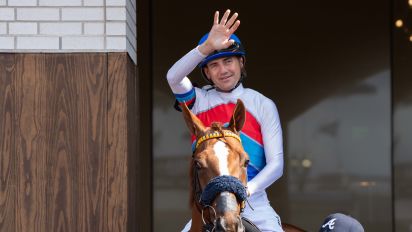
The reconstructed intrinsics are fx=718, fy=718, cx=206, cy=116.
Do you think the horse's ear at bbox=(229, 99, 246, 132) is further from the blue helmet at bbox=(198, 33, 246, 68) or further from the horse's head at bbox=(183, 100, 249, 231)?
the blue helmet at bbox=(198, 33, 246, 68)

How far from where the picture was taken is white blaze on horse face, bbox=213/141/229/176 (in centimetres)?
329

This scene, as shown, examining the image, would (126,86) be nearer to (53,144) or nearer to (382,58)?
(53,144)

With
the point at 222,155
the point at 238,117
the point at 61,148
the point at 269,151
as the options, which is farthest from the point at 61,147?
the point at 222,155

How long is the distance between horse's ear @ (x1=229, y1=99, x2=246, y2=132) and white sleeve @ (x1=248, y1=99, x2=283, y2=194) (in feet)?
1.11

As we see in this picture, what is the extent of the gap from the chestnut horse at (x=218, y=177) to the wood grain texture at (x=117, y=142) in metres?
1.35

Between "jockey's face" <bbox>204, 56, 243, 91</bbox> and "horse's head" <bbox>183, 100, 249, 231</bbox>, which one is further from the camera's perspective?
"jockey's face" <bbox>204, 56, 243, 91</bbox>

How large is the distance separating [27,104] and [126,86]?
685mm

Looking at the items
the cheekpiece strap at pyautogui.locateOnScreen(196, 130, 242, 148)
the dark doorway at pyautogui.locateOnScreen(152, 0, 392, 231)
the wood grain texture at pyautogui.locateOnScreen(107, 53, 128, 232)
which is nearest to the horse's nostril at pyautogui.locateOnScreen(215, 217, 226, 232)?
the cheekpiece strap at pyautogui.locateOnScreen(196, 130, 242, 148)

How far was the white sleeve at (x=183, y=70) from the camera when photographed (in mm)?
3992

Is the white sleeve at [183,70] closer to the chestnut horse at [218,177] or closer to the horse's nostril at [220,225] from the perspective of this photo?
the chestnut horse at [218,177]

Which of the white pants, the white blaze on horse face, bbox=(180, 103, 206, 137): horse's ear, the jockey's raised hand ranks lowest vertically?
the white pants

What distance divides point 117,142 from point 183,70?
3.61ft

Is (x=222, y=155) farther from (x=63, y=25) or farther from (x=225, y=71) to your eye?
(x=63, y=25)

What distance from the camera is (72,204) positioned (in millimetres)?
4883
